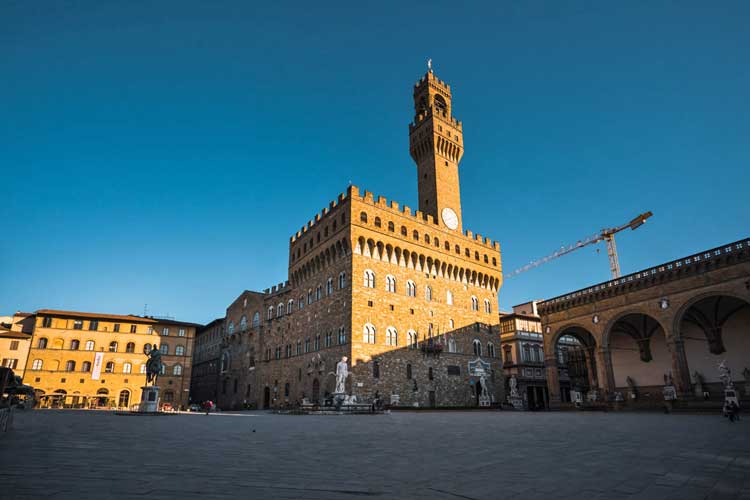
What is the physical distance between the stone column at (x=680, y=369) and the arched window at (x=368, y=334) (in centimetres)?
2096

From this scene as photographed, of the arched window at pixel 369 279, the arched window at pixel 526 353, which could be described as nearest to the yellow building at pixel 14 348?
the arched window at pixel 369 279

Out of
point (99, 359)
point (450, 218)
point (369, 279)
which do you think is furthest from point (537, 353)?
point (99, 359)

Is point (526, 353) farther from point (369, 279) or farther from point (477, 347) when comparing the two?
point (369, 279)

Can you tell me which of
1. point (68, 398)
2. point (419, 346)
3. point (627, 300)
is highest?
point (627, 300)

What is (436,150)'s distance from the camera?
45625mm

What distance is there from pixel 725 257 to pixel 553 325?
48.4 ft

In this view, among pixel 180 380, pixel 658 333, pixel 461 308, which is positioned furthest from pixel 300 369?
pixel 658 333

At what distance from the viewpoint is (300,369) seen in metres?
41.0

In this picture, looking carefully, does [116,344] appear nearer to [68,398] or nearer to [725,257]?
[68,398]

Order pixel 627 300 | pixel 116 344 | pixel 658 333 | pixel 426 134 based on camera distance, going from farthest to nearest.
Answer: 1. pixel 116 344
2. pixel 426 134
3. pixel 658 333
4. pixel 627 300

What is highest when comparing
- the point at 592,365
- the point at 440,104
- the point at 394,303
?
the point at 440,104

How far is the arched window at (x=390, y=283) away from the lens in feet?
125

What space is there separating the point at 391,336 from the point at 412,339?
→ 2.28 metres

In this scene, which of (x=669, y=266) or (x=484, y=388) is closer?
(x=669, y=266)
